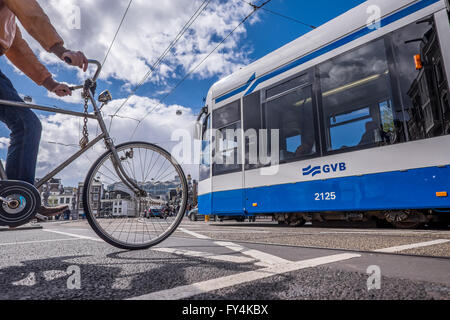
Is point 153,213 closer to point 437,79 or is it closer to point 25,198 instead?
point 25,198

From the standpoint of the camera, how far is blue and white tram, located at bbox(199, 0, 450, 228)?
4023 millimetres

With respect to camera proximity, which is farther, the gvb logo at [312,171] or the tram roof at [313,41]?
the gvb logo at [312,171]

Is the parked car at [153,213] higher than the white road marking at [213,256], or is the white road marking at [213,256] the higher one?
the parked car at [153,213]

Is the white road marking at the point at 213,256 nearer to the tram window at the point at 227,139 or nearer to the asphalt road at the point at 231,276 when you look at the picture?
the asphalt road at the point at 231,276

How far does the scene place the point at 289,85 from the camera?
5.87m

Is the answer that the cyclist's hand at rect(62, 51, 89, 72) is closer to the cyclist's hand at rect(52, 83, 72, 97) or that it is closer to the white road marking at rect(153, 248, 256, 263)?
the cyclist's hand at rect(52, 83, 72, 97)

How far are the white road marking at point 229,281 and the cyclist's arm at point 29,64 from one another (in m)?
2.07

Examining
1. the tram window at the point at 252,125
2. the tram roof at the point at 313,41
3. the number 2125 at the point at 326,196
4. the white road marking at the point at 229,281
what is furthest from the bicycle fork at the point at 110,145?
the tram roof at the point at 313,41

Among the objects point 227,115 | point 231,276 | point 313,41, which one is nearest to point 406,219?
point 313,41

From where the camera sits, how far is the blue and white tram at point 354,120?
13.2ft

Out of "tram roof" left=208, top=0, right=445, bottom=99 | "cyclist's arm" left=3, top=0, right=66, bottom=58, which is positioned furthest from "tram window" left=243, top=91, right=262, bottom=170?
"cyclist's arm" left=3, top=0, right=66, bottom=58

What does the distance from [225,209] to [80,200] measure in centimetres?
476

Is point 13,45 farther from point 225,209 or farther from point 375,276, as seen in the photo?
point 225,209

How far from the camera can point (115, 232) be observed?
2.42 metres
